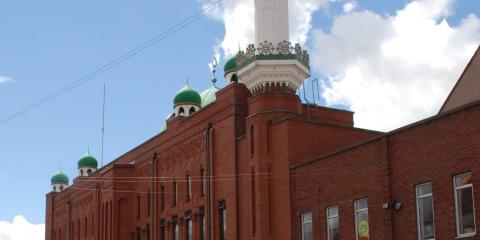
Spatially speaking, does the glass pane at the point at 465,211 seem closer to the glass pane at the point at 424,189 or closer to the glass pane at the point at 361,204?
the glass pane at the point at 424,189

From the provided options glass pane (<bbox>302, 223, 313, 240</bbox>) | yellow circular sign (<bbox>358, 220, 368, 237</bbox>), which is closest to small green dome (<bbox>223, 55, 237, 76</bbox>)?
glass pane (<bbox>302, 223, 313, 240</bbox>)

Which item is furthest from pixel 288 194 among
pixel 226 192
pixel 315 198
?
pixel 226 192

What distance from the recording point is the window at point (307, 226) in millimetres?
31750

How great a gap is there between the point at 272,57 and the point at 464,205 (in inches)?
499

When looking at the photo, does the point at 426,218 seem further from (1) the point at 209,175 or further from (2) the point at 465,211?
(1) the point at 209,175

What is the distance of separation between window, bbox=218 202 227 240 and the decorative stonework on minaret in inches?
195

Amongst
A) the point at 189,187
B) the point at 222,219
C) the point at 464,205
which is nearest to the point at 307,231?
the point at 222,219

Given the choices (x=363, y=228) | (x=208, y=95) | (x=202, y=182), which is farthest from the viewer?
(x=208, y=95)

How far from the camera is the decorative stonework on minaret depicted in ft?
117

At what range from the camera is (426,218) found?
26469 millimetres

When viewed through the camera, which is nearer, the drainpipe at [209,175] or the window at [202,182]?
the drainpipe at [209,175]

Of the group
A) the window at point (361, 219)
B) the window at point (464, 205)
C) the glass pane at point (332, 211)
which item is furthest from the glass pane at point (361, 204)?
the window at point (464, 205)

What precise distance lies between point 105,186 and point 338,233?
64.1 feet

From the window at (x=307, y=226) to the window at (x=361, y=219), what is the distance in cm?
277
